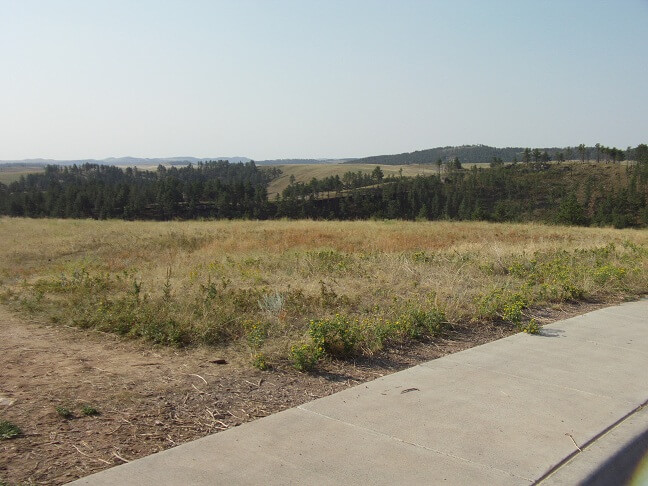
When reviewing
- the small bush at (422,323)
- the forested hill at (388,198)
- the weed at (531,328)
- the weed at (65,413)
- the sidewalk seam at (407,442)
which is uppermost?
the weed at (65,413)

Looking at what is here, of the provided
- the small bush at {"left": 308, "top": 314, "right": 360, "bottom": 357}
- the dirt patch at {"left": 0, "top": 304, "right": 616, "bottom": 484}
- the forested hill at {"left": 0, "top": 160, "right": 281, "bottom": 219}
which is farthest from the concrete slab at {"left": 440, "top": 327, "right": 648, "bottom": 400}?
the forested hill at {"left": 0, "top": 160, "right": 281, "bottom": 219}

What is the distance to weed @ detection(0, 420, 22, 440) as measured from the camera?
3.70 metres

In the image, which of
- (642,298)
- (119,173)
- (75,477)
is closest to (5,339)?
(75,477)

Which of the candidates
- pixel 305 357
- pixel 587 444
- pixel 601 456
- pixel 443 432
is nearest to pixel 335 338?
pixel 305 357

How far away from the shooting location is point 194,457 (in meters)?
3.46

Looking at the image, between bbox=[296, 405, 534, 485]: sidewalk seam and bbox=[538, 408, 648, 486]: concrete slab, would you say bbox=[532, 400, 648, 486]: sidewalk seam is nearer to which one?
bbox=[538, 408, 648, 486]: concrete slab

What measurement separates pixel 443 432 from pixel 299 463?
1083 millimetres

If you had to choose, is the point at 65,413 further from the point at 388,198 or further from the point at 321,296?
the point at 388,198

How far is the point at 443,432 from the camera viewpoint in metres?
3.92

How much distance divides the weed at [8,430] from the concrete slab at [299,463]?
0.90 m

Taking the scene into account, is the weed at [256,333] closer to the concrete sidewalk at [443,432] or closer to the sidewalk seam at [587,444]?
the concrete sidewalk at [443,432]

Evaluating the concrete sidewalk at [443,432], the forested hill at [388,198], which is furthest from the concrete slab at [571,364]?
the forested hill at [388,198]

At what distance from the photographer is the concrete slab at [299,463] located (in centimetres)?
321

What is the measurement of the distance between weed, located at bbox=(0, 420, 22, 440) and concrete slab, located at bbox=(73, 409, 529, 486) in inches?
35.4
